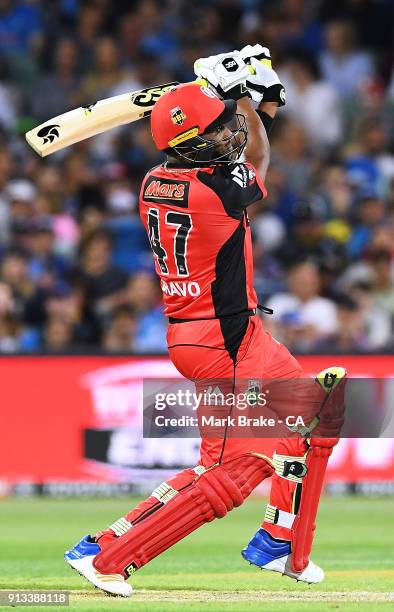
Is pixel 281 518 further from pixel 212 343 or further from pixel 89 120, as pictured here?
pixel 89 120

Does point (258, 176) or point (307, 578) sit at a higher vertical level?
point (258, 176)

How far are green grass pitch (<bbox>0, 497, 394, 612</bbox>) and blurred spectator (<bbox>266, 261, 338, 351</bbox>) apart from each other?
4.92ft

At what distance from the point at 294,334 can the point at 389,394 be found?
137cm

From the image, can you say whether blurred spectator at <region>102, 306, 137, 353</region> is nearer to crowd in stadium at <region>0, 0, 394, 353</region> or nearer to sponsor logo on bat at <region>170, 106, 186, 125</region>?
crowd in stadium at <region>0, 0, 394, 353</region>

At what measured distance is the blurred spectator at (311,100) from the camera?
15594 millimetres

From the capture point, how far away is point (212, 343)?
671cm

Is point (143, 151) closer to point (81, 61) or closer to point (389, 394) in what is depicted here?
point (81, 61)

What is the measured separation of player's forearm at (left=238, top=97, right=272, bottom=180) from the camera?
23.6 feet

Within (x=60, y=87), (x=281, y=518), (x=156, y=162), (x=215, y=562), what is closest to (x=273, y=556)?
(x=281, y=518)

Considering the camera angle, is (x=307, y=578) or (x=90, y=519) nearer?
(x=307, y=578)

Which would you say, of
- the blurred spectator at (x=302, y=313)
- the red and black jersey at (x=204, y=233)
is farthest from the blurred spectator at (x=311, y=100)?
the red and black jersey at (x=204, y=233)

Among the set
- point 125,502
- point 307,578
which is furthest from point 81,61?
point 307,578

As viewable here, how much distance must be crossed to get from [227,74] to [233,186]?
690mm

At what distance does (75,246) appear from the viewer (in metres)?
14.6
